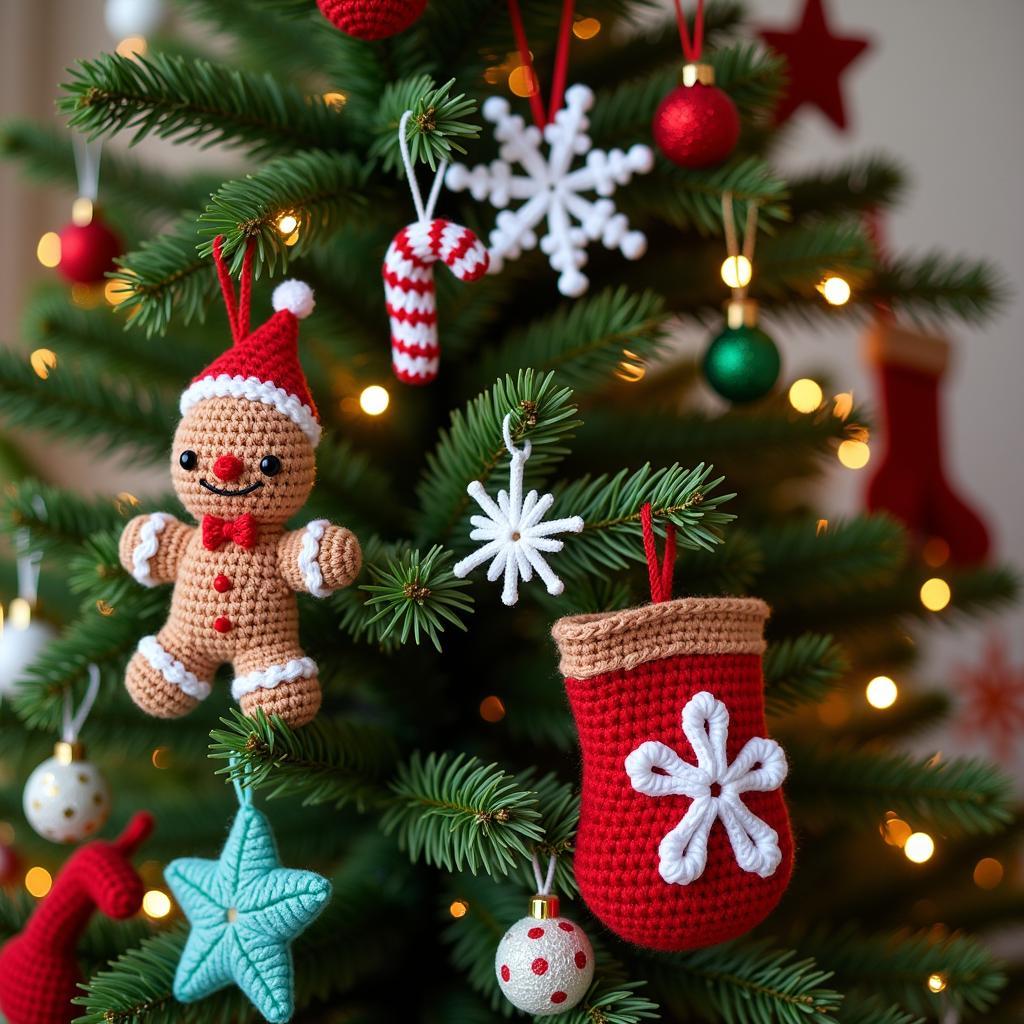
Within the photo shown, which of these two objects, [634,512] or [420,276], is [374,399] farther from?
[634,512]

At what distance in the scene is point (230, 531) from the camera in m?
0.46

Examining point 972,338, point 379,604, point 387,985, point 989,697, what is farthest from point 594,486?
point 972,338

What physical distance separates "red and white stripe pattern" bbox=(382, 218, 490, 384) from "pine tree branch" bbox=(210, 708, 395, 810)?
20 cm

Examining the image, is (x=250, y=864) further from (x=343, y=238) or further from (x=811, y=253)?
(x=811, y=253)

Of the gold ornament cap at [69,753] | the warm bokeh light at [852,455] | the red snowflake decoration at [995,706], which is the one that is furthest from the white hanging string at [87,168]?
the red snowflake decoration at [995,706]

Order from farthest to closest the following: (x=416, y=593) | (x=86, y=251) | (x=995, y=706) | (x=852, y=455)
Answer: (x=995, y=706) → (x=852, y=455) → (x=86, y=251) → (x=416, y=593)

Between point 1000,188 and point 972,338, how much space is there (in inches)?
7.8

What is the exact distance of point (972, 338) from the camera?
128cm

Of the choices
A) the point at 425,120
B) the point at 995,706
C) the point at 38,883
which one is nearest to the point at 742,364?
the point at 425,120

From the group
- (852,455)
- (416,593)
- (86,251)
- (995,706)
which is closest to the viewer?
(416,593)

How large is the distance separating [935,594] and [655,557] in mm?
394

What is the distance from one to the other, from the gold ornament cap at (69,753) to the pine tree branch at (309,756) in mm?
140

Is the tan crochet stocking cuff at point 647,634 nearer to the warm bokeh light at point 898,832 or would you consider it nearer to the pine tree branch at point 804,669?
the pine tree branch at point 804,669

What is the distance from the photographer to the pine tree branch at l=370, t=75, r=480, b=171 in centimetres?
47
